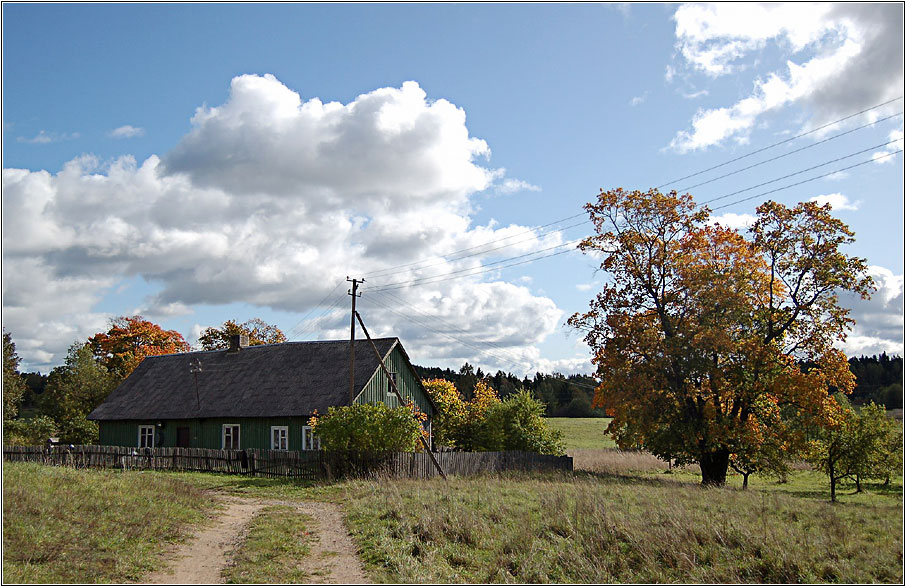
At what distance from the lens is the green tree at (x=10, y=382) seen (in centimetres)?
4740

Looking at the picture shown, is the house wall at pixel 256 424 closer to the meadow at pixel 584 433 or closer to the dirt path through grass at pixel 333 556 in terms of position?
the dirt path through grass at pixel 333 556

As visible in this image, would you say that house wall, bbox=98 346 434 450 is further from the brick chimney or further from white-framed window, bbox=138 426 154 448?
the brick chimney

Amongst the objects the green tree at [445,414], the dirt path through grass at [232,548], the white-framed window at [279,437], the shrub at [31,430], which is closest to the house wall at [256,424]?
the white-framed window at [279,437]

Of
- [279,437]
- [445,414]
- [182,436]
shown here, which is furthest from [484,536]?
[182,436]

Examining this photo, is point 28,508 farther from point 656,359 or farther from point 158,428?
point 158,428

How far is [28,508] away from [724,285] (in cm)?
2471

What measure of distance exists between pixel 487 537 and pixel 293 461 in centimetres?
1437

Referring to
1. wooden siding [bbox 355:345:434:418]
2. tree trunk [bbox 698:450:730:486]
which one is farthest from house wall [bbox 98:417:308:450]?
tree trunk [bbox 698:450:730:486]

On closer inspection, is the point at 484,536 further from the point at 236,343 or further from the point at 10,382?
the point at 10,382

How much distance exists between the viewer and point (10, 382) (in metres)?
49.3

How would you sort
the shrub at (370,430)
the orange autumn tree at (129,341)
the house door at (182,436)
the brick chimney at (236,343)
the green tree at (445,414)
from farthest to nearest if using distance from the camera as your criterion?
the orange autumn tree at (129,341) → the brick chimney at (236,343) → the green tree at (445,414) → the house door at (182,436) → the shrub at (370,430)

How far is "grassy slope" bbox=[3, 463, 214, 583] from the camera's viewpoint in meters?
10.4

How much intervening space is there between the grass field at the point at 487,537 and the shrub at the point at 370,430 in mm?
6985

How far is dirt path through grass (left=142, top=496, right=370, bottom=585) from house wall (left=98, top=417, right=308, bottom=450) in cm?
1603
